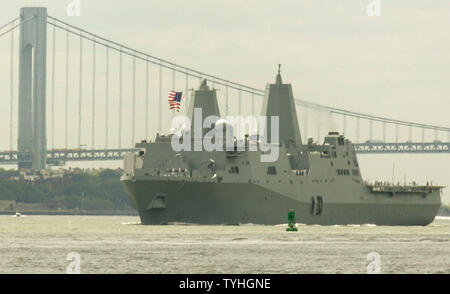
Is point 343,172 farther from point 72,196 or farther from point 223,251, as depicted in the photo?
point 72,196

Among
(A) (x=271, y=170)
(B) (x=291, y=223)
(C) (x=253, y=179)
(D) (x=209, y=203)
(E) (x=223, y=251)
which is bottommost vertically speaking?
(E) (x=223, y=251)

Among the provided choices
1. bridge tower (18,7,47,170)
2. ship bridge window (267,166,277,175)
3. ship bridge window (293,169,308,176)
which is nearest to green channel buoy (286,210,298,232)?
ship bridge window (267,166,277,175)

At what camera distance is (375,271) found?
46688 mm

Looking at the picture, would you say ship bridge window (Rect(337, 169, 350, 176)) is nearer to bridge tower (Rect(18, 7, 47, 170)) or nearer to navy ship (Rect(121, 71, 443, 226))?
navy ship (Rect(121, 71, 443, 226))

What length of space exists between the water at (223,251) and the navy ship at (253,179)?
4.92 m

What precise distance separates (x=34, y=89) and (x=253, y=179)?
84863 millimetres

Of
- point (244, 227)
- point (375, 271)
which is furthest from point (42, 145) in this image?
point (375, 271)

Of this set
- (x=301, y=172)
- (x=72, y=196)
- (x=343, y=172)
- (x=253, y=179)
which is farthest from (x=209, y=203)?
(x=72, y=196)

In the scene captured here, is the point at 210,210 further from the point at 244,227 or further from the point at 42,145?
the point at 42,145

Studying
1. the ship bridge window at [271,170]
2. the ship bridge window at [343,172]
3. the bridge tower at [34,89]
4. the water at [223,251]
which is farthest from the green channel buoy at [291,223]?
the bridge tower at [34,89]

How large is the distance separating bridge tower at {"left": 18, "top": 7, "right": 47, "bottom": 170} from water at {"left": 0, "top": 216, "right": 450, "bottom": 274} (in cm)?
8887

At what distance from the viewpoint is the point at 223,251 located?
56.4 meters

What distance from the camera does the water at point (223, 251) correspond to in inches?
1882

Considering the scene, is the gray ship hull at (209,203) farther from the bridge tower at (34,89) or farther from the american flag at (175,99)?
the bridge tower at (34,89)
